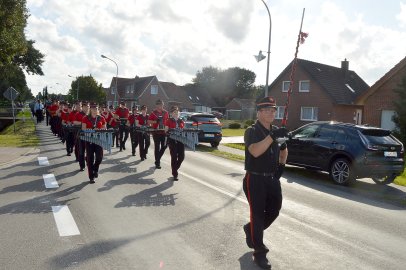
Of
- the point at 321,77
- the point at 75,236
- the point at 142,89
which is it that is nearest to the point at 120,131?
the point at 75,236

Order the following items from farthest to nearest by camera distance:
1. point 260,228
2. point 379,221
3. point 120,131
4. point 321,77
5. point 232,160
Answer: point 321,77 < point 120,131 < point 232,160 < point 379,221 < point 260,228

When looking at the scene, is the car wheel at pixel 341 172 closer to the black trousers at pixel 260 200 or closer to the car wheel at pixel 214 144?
the black trousers at pixel 260 200

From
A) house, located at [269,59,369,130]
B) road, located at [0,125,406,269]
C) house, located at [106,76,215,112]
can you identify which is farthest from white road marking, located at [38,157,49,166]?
house, located at [106,76,215,112]

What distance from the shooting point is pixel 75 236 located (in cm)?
536

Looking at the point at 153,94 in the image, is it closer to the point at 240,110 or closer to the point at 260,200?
the point at 240,110

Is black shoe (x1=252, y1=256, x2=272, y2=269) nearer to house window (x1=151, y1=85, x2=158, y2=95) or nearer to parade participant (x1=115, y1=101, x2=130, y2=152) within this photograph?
parade participant (x1=115, y1=101, x2=130, y2=152)

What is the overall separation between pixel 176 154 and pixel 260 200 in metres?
5.89

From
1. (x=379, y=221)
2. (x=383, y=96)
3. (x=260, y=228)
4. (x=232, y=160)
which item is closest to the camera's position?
(x=260, y=228)

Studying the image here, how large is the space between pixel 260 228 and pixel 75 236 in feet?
8.25

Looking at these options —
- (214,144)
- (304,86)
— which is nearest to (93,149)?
(214,144)

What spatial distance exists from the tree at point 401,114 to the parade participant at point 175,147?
1415 centimetres

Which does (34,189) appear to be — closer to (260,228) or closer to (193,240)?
(193,240)

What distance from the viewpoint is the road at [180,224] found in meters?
4.71

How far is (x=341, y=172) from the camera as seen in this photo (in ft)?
35.6
